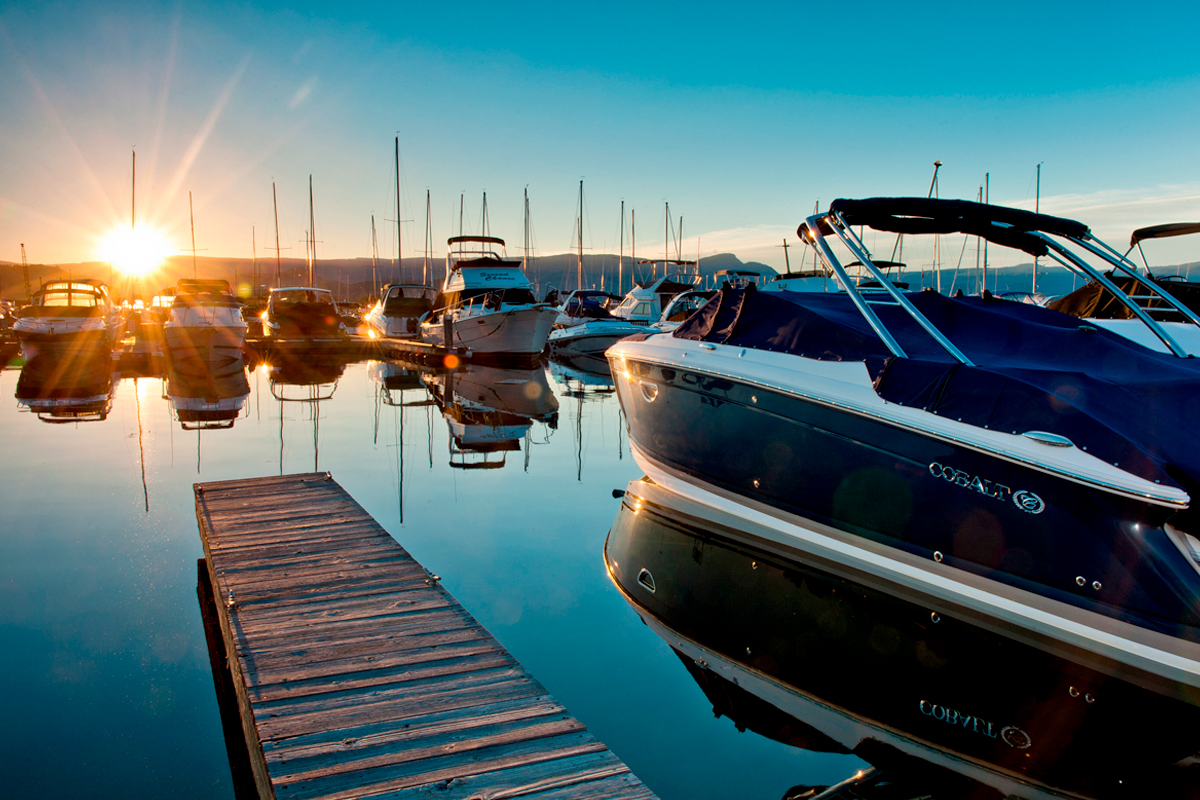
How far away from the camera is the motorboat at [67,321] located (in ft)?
68.7

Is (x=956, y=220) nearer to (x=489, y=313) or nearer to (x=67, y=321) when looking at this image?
(x=489, y=313)

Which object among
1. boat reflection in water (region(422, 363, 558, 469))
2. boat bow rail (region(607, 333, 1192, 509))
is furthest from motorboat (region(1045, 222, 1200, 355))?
boat reflection in water (region(422, 363, 558, 469))

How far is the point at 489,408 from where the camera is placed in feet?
47.5

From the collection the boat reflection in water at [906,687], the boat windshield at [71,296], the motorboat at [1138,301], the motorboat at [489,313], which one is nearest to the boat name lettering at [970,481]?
the boat reflection in water at [906,687]

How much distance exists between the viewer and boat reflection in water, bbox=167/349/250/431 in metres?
13.5

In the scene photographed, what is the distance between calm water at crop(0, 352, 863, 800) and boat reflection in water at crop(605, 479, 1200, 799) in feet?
0.72

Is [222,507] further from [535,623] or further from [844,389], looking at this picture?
[844,389]

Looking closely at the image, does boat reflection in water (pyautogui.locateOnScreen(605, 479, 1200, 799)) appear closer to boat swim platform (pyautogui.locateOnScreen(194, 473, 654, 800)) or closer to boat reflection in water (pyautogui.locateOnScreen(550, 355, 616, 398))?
boat swim platform (pyautogui.locateOnScreen(194, 473, 654, 800))

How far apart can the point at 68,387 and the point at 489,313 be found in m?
10.2

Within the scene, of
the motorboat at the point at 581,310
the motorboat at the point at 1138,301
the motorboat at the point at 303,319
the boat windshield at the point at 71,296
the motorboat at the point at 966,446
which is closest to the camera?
the motorboat at the point at 966,446

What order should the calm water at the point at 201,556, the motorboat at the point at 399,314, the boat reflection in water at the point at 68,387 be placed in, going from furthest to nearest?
1. the motorboat at the point at 399,314
2. the boat reflection in water at the point at 68,387
3. the calm water at the point at 201,556

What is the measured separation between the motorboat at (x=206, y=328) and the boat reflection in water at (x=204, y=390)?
35 cm

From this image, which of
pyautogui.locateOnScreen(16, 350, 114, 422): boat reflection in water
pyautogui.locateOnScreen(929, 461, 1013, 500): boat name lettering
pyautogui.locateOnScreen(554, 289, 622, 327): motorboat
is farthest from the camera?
pyautogui.locateOnScreen(554, 289, 622, 327): motorboat

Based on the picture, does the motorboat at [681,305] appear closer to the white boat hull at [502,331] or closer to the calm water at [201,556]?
the white boat hull at [502,331]
